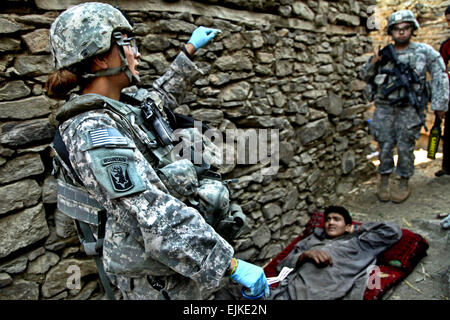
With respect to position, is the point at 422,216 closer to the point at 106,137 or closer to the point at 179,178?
the point at 179,178

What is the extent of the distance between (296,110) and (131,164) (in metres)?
2.81

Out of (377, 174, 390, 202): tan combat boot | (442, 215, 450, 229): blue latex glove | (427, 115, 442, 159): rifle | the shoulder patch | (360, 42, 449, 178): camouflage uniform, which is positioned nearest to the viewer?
the shoulder patch

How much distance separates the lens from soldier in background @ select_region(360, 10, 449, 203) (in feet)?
12.2

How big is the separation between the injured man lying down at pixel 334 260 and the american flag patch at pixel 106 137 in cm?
202

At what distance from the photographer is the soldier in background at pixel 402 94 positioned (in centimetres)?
371

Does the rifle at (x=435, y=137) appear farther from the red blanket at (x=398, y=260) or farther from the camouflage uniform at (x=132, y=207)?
the camouflage uniform at (x=132, y=207)

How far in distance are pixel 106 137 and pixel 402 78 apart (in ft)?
12.1

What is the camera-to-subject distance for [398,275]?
2.82m

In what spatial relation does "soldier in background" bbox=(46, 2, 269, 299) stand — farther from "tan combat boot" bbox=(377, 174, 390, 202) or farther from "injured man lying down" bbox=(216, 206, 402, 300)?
"tan combat boot" bbox=(377, 174, 390, 202)

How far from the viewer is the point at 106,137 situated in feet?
3.99

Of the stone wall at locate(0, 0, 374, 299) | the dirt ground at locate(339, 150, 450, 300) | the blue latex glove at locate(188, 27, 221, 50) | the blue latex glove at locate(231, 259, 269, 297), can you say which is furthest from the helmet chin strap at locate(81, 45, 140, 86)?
the dirt ground at locate(339, 150, 450, 300)

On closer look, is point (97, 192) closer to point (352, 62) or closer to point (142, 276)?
point (142, 276)

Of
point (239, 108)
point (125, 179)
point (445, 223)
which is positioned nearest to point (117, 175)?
point (125, 179)

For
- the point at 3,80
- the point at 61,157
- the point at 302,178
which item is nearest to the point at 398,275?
the point at 302,178
